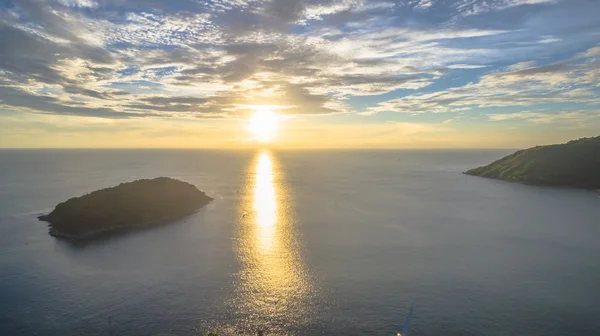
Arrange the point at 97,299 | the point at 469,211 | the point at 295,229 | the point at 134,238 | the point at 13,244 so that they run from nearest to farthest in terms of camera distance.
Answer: the point at 97,299, the point at 13,244, the point at 134,238, the point at 295,229, the point at 469,211

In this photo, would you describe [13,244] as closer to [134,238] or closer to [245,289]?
[134,238]

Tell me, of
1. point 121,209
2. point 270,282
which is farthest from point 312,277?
point 121,209

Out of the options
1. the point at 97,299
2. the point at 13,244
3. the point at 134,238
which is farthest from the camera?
the point at 134,238

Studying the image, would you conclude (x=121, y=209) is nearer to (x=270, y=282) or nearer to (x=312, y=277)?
(x=270, y=282)

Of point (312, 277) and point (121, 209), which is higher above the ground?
point (121, 209)

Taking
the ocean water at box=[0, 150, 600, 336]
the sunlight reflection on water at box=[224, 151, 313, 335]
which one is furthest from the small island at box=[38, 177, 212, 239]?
the sunlight reflection on water at box=[224, 151, 313, 335]

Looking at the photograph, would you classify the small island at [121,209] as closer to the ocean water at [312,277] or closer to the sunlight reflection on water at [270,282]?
the ocean water at [312,277]

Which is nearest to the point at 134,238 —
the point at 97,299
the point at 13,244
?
the point at 13,244

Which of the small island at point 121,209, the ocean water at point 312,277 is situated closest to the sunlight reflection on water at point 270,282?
the ocean water at point 312,277
